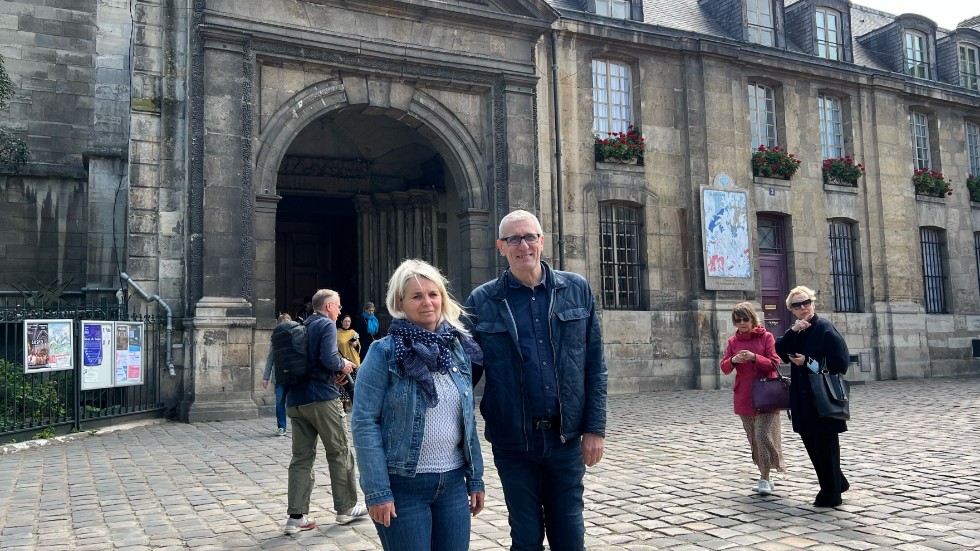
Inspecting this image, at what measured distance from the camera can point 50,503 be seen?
622 cm

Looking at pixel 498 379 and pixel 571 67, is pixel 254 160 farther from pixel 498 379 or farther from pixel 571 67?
pixel 498 379

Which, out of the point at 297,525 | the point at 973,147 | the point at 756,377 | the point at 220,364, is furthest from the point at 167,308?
the point at 973,147

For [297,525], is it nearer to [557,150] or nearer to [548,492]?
[548,492]

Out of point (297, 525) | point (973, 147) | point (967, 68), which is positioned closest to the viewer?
point (297, 525)

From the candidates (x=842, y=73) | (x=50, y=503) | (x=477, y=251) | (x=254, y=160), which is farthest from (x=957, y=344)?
(x=50, y=503)

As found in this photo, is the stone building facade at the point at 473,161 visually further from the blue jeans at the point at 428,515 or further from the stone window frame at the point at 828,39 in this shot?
the blue jeans at the point at 428,515

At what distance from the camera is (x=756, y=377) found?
21.6 ft

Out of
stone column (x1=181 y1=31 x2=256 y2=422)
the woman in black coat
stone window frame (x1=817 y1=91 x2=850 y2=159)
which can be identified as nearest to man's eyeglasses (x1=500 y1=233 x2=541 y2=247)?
the woman in black coat

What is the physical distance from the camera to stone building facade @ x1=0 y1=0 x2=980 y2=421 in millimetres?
12266

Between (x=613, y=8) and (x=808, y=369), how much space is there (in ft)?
42.2

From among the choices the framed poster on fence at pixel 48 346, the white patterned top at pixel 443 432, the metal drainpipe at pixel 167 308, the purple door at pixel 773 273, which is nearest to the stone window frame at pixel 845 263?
the purple door at pixel 773 273

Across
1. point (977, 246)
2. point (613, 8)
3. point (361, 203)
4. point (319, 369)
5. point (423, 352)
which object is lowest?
point (319, 369)

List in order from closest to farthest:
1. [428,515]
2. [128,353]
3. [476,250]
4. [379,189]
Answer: [428,515]
[128,353]
[476,250]
[379,189]

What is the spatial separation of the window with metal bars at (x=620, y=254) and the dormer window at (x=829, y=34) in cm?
706
